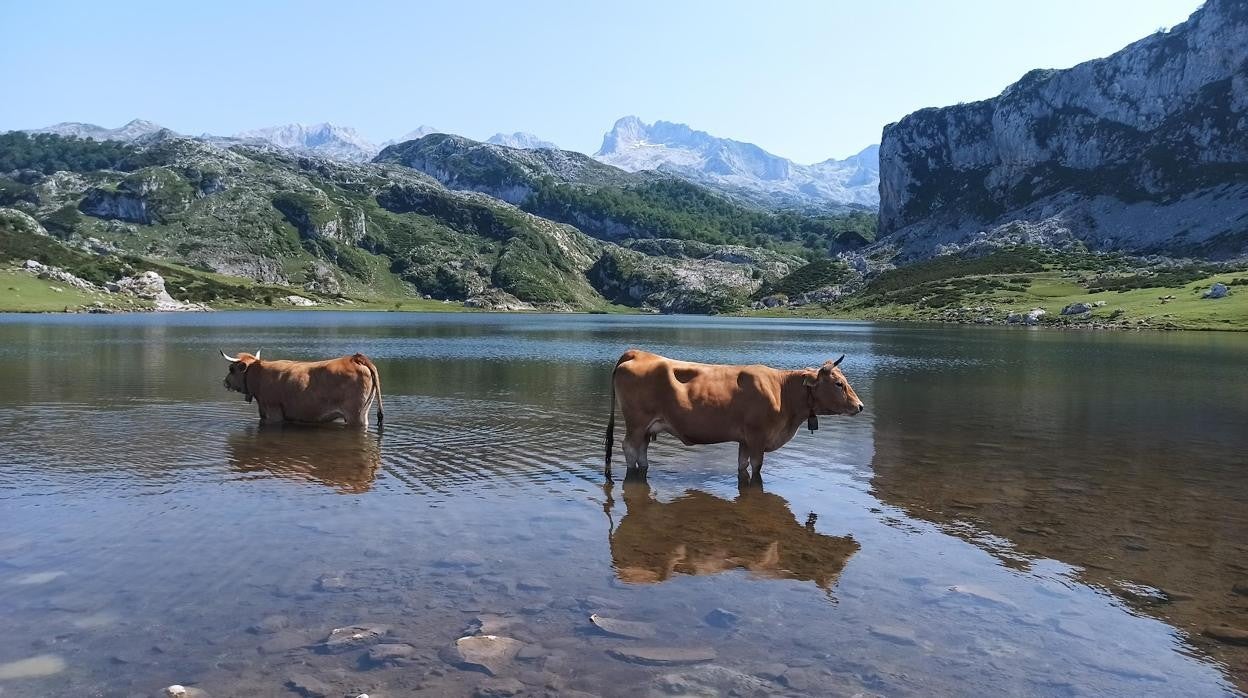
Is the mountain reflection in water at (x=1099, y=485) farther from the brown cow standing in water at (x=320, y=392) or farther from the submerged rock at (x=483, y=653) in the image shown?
the brown cow standing in water at (x=320, y=392)

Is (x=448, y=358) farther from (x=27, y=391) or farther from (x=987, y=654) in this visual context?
(x=987, y=654)

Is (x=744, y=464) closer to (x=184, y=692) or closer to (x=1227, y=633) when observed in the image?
(x=1227, y=633)

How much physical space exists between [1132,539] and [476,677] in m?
11.6

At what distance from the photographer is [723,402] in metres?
16.7

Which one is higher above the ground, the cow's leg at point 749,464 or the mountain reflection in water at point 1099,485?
the cow's leg at point 749,464

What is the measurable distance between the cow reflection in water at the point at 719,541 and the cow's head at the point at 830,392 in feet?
8.56

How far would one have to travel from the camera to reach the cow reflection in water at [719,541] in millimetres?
11286

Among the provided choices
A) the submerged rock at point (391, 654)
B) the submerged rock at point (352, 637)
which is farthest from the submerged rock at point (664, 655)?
the submerged rock at point (352, 637)

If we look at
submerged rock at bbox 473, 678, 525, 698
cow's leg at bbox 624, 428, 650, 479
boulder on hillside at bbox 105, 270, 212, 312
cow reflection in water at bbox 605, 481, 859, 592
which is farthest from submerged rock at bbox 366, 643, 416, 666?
A: boulder on hillside at bbox 105, 270, 212, 312

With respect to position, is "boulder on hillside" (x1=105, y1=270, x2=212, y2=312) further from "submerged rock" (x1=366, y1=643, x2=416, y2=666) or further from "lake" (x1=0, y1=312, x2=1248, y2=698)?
"submerged rock" (x1=366, y1=643, x2=416, y2=666)

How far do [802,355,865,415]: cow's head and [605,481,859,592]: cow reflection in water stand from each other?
2608mm

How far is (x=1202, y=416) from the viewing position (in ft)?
96.7

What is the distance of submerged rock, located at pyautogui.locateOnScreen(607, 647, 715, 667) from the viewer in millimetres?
8156

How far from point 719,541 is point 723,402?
4.47 meters
